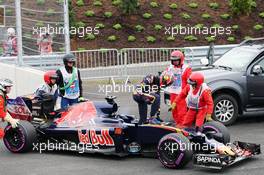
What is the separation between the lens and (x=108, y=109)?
452 inches

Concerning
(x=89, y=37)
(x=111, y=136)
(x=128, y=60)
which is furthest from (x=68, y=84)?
(x=89, y=37)

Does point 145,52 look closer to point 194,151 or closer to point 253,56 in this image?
point 253,56

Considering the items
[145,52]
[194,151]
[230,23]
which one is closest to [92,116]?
[194,151]

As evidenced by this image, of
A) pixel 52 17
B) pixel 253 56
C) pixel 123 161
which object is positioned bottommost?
pixel 123 161

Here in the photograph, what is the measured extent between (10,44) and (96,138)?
8035 mm

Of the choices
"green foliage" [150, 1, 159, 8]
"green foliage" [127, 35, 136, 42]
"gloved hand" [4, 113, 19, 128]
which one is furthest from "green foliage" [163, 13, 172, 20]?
"gloved hand" [4, 113, 19, 128]

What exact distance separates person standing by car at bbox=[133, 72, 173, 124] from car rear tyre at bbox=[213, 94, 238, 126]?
1.63 meters

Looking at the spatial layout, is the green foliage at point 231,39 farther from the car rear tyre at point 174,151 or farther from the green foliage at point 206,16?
the car rear tyre at point 174,151

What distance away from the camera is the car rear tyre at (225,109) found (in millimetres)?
14117

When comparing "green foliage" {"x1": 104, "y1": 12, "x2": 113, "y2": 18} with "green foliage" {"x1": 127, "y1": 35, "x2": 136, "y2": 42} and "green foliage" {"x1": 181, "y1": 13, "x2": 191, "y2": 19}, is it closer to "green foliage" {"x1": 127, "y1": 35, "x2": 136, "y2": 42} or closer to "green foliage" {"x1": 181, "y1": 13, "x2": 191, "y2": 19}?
"green foliage" {"x1": 127, "y1": 35, "x2": 136, "y2": 42}

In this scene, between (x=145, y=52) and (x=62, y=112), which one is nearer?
(x=62, y=112)

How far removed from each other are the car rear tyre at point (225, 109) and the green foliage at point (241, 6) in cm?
1401

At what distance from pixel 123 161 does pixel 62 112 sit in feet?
5.19

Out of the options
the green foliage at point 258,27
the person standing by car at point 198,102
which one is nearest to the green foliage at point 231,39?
the green foliage at point 258,27
